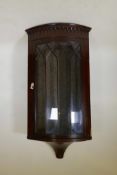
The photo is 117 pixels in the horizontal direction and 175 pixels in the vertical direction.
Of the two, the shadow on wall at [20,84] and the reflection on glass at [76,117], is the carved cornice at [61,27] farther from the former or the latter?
the reflection on glass at [76,117]

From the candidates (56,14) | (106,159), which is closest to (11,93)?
Answer: (56,14)

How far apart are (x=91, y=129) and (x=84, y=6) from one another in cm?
84

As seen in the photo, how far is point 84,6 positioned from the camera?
1731 mm

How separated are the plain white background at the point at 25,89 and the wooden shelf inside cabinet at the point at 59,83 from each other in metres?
0.10

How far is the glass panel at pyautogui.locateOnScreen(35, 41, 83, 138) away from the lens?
1.55 meters

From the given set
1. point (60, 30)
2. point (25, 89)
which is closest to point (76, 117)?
point (25, 89)

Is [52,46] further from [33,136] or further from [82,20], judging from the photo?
[33,136]

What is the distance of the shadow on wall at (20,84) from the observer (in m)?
1.69

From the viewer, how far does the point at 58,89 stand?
1581 mm

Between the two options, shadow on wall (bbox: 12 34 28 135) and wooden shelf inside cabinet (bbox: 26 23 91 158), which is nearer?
wooden shelf inside cabinet (bbox: 26 23 91 158)

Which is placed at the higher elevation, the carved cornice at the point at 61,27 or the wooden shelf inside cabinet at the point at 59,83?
the carved cornice at the point at 61,27

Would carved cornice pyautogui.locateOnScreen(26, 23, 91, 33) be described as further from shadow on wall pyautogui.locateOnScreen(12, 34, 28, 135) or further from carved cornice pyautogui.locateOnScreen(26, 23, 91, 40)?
shadow on wall pyautogui.locateOnScreen(12, 34, 28, 135)

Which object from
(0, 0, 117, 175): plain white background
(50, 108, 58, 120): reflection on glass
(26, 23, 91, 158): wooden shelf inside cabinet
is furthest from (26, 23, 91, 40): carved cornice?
(50, 108, 58, 120): reflection on glass

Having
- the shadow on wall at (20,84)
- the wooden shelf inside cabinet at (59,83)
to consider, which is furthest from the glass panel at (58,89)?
the shadow on wall at (20,84)
